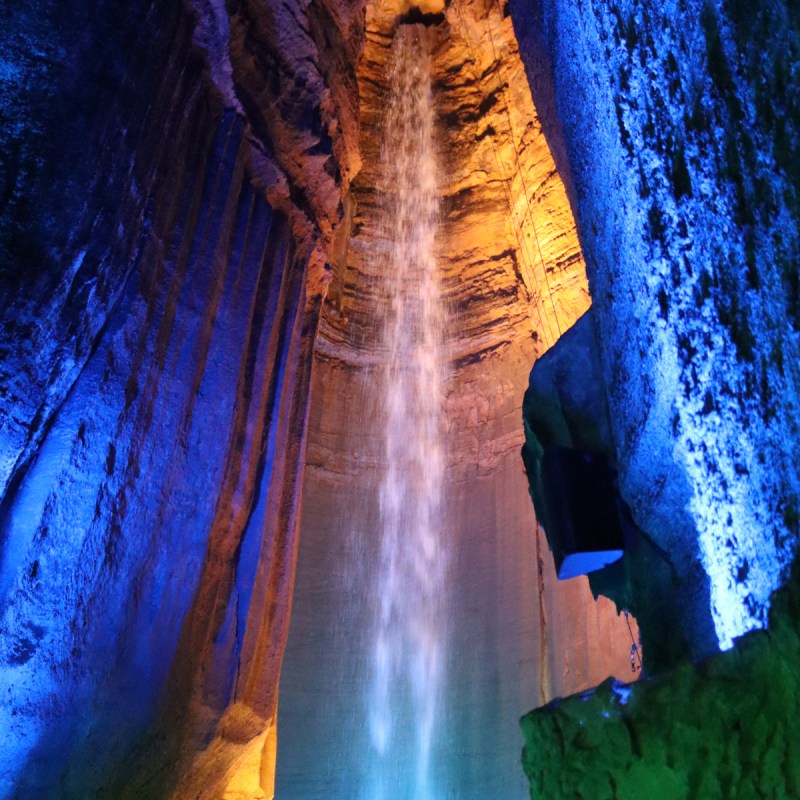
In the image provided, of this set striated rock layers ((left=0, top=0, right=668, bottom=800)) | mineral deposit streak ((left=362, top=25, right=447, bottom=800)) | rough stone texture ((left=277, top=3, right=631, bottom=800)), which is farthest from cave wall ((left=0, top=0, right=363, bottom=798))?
mineral deposit streak ((left=362, top=25, right=447, bottom=800))

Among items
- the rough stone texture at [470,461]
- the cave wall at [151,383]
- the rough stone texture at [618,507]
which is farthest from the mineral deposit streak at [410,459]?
the rough stone texture at [618,507]

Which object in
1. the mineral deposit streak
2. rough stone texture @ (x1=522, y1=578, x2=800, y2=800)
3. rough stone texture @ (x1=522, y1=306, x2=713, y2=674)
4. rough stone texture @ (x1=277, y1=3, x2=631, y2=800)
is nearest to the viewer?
rough stone texture @ (x1=522, y1=578, x2=800, y2=800)

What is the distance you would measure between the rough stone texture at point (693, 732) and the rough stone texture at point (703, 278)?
0.16m

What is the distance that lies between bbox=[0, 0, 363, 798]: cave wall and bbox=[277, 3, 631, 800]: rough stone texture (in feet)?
5.55

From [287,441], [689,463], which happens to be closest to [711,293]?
[689,463]

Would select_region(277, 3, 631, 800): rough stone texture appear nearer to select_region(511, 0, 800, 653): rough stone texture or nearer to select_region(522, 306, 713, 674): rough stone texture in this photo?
select_region(522, 306, 713, 674): rough stone texture

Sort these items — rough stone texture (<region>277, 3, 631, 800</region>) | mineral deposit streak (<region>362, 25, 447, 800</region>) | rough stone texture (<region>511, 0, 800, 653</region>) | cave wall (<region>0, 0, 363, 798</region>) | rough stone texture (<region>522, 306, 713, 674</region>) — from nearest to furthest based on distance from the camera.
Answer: rough stone texture (<region>511, 0, 800, 653</region>), rough stone texture (<region>522, 306, 713, 674</region>), cave wall (<region>0, 0, 363, 798</region>), rough stone texture (<region>277, 3, 631, 800</region>), mineral deposit streak (<region>362, 25, 447, 800</region>)

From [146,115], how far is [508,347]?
4183 millimetres

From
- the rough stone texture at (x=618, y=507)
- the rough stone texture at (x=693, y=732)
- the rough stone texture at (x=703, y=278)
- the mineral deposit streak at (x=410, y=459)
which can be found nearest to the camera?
the rough stone texture at (x=693, y=732)

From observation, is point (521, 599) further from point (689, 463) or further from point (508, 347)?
point (689, 463)

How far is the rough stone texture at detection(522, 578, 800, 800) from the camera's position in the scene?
1562 millimetres

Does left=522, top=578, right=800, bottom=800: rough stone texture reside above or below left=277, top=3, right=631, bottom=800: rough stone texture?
below

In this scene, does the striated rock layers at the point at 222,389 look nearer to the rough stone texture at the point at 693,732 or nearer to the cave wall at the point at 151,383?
the cave wall at the point at 151,383

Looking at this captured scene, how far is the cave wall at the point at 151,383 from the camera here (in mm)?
3451
